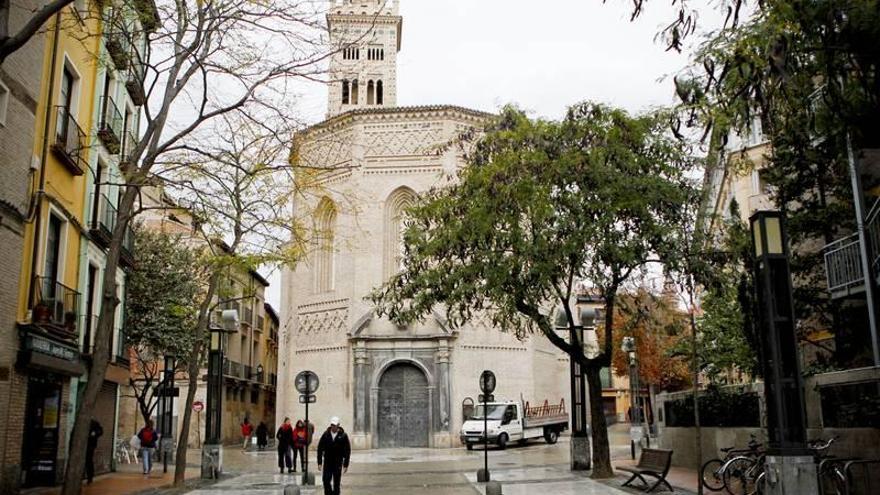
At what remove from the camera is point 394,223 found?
39906 millimetres

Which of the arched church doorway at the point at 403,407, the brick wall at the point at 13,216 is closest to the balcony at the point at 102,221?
the brick wall at the point at 13,216

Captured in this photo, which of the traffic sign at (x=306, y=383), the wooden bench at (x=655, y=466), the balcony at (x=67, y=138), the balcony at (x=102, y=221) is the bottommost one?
the wooden bench at (x=655, y=466)

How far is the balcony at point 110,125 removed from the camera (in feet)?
63.4

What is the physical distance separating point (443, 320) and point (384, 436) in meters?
6.03

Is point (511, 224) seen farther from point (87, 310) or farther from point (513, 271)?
point (87, 310)

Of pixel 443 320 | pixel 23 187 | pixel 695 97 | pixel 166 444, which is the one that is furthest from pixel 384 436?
pixel 695 97

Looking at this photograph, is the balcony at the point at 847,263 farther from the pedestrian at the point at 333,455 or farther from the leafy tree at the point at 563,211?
the pedestrian at the point at 333,455

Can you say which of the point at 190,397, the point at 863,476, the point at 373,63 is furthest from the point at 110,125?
the point at 373,63

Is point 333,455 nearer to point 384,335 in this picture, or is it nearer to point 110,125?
point 110,125

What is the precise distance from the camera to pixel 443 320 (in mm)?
38312

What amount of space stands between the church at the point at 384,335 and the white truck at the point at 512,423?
1.32m

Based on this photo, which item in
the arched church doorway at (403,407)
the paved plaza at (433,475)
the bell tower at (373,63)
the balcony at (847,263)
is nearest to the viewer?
the balcony at (847,263)

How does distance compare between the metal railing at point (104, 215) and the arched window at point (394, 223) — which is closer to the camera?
the metal railing at point (104, 215)

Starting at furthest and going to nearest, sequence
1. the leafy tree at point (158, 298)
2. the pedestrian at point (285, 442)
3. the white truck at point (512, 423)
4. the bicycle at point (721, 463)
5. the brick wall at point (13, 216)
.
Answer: the white truck at point (512, 423) → the leafy tree at point (158, 298) → the pedestrian at point (285, 442) → the bicycle at point (721, 463) → the brick wall at point (13, 216)
